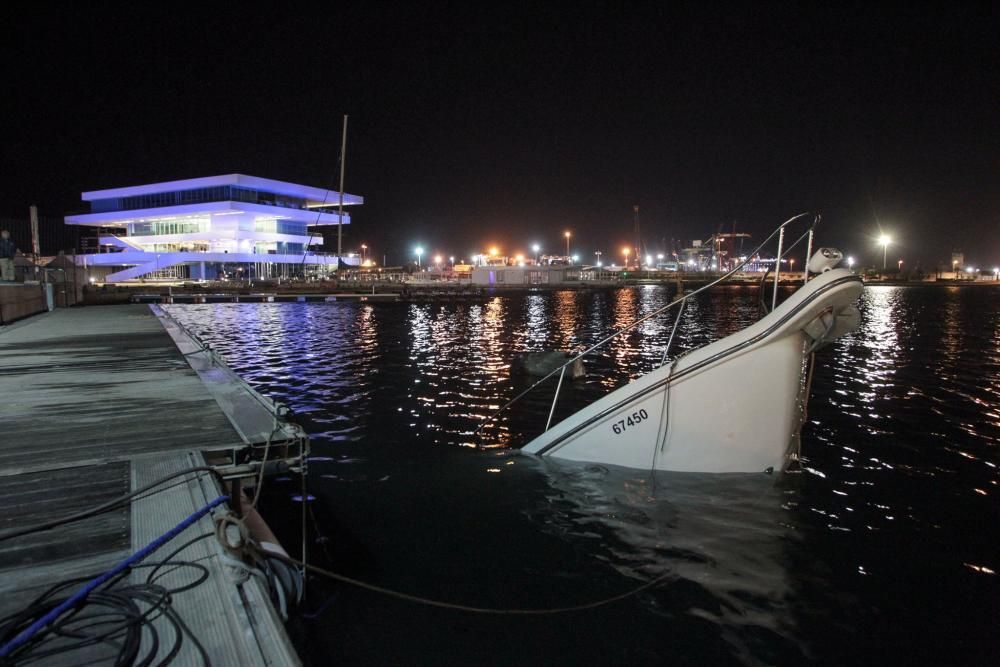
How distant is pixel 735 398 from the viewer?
8.09 metres

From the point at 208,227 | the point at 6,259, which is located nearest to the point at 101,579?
the point at 6,259

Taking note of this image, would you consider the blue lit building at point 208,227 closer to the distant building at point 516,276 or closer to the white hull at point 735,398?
the distant building at point 516,276

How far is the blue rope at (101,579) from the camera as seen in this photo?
338cm

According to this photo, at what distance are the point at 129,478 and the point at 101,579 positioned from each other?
7.77 ft

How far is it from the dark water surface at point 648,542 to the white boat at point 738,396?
0.24 meters

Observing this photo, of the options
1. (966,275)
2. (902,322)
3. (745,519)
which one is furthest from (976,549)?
(966,275)

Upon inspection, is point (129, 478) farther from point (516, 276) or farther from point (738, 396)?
point (516, 276)

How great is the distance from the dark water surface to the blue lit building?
80468mm

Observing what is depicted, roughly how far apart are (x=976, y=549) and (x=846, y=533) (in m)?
1.32

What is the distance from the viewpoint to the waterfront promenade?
372 centimetres

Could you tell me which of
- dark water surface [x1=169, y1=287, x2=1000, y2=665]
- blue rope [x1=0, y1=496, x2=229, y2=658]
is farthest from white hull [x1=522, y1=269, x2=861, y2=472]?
blue rope [x1=0, y1=496, x2=229, y2=658]

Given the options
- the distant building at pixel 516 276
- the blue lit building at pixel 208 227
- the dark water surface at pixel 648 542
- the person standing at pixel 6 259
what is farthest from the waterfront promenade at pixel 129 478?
the distant building at pixel 516 276

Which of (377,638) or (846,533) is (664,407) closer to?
(846,533)

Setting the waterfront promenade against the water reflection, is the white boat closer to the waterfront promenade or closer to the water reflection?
the water reflection
